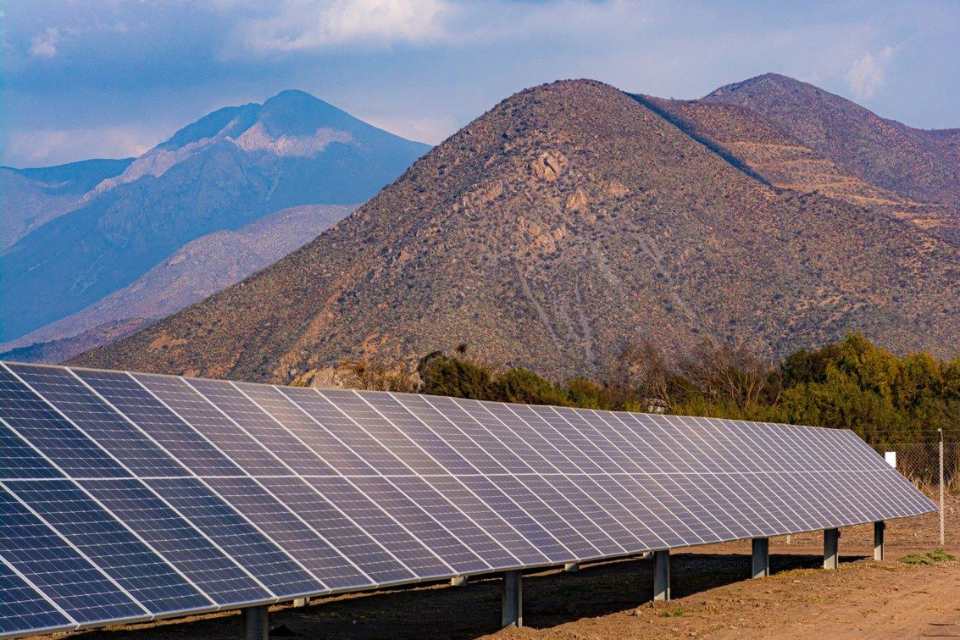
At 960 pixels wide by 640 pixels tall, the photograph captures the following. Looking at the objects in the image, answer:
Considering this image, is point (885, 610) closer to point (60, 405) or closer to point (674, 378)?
point (60, 405)

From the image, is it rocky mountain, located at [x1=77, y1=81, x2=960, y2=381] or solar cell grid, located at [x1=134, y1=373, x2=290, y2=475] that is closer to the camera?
solar cell grid, located at [x1=134, y1=373, x2=290, y2=475]

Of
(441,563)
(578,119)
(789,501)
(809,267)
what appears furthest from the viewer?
(578,119)

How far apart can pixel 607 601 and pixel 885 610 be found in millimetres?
4672

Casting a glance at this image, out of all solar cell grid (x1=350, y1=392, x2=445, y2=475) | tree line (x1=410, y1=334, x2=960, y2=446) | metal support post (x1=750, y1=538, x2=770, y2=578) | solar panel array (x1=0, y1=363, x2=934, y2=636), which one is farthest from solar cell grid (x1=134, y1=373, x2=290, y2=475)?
tree line (x1=410, y1=334, x2=960, y2=446)

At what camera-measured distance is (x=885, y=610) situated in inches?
936

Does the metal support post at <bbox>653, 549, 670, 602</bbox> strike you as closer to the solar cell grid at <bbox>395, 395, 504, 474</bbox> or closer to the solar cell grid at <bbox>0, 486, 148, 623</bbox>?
the solar cell grid at <bbox>395, 395, 504, 474</bbox>

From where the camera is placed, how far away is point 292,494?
16.9m

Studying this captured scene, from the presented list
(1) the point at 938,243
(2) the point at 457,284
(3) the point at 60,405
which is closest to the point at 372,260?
(2) the point at 457,284

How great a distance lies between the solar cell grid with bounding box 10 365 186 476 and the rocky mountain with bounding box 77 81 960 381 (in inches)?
2569

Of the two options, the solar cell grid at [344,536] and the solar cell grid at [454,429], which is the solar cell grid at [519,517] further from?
the solar cell grid at [344,536]

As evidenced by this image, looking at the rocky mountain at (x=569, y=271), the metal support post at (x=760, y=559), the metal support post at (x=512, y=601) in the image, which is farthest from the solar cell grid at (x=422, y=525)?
the rocky mountain at (x=569, y=271)

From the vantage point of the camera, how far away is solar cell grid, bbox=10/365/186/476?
15.7 metres

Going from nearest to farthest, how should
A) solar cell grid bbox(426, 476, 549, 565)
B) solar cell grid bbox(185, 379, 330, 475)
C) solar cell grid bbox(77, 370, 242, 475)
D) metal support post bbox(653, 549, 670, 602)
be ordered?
solar cell grid bbox(77, 370, 242, 475)
solar cell grid bbox(185, 379, 330, 475)
solar cell grid bbox(426, 476, 549, 565)
metal support post bbox(653, 549, 670, 602)

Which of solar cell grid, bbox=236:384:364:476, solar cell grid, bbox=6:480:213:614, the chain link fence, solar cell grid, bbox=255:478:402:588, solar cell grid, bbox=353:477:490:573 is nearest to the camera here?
solar cell grid, bbox=6:480:213:614
